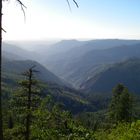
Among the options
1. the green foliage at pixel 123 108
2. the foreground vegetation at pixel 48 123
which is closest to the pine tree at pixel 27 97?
the foreground vegetation at pixel 48 123

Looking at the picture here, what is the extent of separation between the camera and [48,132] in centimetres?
1748

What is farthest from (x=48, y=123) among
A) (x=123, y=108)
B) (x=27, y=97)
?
(x=123, y=108)

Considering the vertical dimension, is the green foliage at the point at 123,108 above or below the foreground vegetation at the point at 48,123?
below

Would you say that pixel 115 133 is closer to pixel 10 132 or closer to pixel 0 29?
pixel 10 132

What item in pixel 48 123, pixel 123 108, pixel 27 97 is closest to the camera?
pixel 48 123

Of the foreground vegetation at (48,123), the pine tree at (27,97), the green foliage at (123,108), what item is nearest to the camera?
the foreground vegetation at (48,123)

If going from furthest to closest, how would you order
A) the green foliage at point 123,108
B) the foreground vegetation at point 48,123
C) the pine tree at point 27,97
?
the green foliage at point 123,108
the pine tree at point 27,97
the foreground vegetation at point 48,123

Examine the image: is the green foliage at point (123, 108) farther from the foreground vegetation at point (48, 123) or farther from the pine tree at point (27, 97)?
the pine tree at point (27, 97)

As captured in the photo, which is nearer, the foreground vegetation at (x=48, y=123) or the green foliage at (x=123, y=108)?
the foreground vegetation at (x=48, y=123)

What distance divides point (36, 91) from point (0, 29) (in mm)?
13790

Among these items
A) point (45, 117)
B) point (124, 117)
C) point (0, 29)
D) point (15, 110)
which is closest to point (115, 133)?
point (45, 117)

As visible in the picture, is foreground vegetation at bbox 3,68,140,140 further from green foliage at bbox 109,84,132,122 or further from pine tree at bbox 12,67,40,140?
green foliage at bbox 109,84,132,122

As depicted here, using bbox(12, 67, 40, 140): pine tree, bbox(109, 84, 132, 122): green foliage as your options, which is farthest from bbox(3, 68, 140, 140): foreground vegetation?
bbox(109, 84, 132, 122): green foliage

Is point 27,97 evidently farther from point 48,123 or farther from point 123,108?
point 123,108
